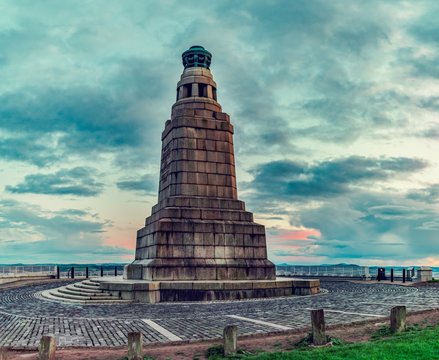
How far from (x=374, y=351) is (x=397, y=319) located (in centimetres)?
219

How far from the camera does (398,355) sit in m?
9.08

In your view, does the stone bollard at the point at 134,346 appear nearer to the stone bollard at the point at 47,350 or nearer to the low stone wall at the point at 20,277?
the stone bollard at the point at 47,350

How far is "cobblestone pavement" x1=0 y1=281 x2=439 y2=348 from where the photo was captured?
1202 centimetres

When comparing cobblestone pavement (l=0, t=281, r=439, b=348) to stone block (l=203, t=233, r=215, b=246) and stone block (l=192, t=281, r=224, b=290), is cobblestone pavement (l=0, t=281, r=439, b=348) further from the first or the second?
stone block (l=203, t=233, r=215, b=246)

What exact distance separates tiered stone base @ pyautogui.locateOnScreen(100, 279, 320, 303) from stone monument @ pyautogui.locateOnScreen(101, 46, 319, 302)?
0.15 feet

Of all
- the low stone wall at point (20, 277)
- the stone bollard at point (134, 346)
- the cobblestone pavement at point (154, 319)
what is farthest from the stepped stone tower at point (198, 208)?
the stone bollard at point (134, 346)

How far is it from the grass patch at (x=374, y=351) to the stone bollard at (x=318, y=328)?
32 cm

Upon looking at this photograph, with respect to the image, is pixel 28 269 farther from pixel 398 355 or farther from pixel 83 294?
pixel 398 355

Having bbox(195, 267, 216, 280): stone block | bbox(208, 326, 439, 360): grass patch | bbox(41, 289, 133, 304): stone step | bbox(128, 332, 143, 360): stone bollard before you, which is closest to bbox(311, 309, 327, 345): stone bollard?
bbox(208, 326, 439, 360): grass patch

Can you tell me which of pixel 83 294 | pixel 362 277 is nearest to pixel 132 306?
pixel 83 294

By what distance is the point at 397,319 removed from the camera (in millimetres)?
11180

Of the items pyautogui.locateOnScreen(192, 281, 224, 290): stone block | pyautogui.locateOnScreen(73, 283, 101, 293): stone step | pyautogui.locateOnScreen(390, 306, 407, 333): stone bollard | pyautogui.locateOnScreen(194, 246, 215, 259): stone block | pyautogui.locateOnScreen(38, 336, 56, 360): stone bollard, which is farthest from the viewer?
pyautogui.locateOnScreen(194, 246, 215, 259): stone block

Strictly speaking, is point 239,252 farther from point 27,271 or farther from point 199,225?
point 27,271

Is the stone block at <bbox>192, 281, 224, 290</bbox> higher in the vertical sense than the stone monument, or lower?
lower
